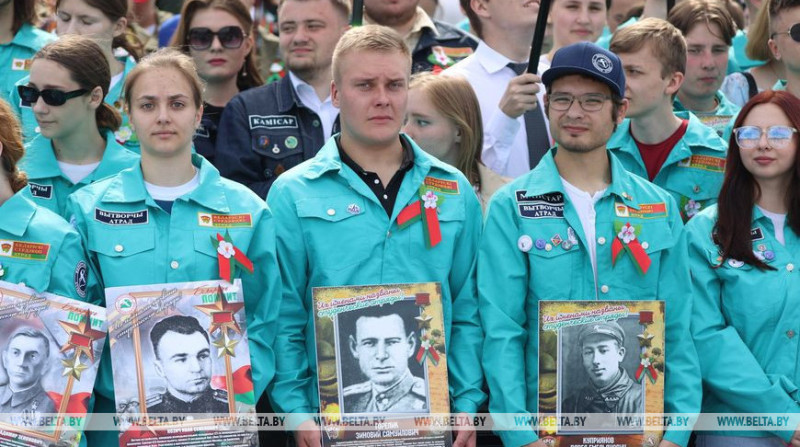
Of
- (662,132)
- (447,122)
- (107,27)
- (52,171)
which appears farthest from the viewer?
(107,27)

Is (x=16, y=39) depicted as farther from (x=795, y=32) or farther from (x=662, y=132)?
(x=795, y=32)

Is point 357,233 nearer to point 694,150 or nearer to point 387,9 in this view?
point 694,150

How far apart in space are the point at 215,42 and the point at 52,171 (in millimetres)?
1739

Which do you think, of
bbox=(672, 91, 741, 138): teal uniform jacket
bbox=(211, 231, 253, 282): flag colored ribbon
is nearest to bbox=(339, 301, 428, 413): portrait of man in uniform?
bbox=(211, 231, 253, 282): flag colored ribbon

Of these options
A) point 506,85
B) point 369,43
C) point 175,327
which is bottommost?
point 175,327

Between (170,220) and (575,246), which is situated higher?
(170,220)

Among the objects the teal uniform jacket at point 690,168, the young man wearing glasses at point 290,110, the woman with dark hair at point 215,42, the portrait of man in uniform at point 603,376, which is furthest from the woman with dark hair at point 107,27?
the portrait of man in uniform at point 603,376

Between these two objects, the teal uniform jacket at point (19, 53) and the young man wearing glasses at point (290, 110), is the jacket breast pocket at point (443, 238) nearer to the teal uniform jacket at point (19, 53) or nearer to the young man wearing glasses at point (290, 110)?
the young man wearing glasses at point (290, 110)

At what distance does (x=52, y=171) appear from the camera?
21.1 ft

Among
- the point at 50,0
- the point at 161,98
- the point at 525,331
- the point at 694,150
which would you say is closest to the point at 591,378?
the point at 525,331

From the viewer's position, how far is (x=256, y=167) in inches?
278

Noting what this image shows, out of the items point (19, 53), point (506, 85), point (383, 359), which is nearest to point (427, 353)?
point (383, 359)

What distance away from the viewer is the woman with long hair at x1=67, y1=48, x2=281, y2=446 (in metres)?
5.52

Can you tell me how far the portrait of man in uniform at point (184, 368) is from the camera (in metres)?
5.21
